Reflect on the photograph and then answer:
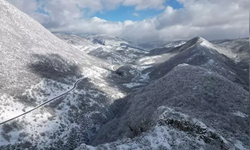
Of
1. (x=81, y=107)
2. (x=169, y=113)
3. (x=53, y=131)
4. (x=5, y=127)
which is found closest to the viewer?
(x=169, y=113)

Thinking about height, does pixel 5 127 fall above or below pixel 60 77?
below

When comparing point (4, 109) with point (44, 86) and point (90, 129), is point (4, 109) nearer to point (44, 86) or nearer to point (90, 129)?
point (44, 86)

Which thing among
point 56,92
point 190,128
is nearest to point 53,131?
point 56,92

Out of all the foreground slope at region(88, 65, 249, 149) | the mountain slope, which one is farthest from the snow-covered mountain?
the mountain slope

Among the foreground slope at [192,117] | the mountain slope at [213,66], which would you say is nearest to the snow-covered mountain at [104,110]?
the foreground slope at [192,117]

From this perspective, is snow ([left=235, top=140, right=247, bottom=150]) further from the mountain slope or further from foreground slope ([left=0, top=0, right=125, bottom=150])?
the mountain slope

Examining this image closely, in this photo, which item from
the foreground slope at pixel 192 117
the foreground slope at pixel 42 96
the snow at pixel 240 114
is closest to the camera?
the foreground slope at pixel 192 117

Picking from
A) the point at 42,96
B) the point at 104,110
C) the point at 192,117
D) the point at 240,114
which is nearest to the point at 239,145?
the point at 192,117

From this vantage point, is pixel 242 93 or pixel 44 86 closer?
pixel 242 93

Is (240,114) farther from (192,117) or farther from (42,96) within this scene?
(42,96)

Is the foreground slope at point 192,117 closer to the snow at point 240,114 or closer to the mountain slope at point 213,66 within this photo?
the snow at point 240,114

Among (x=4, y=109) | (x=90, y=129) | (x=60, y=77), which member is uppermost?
(x=60, y=77)
